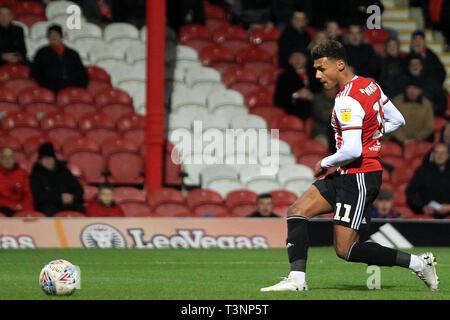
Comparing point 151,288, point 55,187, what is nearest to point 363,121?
point 151,288

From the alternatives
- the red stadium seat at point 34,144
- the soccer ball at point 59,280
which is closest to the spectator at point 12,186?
the red stadium seat at point 34,144

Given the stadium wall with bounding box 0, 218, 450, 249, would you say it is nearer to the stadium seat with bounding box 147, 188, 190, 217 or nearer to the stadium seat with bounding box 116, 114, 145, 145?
the stadium seat with bounding box 147, 188, 190, 217

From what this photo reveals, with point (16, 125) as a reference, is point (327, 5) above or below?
above

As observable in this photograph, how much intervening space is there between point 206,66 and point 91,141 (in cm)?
316

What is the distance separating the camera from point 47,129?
14.6m

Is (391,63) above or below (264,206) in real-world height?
above

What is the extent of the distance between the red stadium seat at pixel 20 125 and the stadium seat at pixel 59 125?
0.48 feet

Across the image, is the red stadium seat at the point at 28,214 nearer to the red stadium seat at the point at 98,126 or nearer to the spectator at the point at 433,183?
the red stadium seat at the point at 98,126

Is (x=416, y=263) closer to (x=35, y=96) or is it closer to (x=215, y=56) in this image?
(x=35, y=96)

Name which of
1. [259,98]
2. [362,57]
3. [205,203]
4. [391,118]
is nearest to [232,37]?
[259,98]

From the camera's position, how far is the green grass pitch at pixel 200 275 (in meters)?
6.84

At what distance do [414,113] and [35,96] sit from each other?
578 centimetres

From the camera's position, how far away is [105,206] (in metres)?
13.0

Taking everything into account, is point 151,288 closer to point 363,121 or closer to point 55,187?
point 363,121
